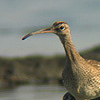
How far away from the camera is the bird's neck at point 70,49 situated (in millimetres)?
10188

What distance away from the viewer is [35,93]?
2570 cm

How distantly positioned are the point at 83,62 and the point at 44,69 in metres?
23.4

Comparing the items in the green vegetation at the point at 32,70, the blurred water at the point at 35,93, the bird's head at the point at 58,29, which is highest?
the bird's head at the point at 58,29

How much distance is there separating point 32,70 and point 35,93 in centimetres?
882

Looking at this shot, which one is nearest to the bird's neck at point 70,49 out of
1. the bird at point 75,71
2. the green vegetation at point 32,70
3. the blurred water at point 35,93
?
the bird at point 75,71

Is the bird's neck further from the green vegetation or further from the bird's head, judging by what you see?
the green vegetation

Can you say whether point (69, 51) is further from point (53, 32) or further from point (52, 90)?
point (52, 90)

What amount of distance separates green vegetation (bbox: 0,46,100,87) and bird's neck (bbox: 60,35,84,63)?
20411 mm

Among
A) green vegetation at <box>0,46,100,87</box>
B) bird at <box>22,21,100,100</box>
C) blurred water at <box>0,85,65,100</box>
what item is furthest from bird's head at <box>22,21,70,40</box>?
green vegetation at <box>0,46,100,87</box>

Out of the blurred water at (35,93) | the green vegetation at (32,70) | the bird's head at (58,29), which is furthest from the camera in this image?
the green vegetation at (32,70)

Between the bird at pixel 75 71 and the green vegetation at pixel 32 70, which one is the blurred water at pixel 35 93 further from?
the bird at pixel 75 71

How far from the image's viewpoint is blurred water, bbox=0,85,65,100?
23891 mm

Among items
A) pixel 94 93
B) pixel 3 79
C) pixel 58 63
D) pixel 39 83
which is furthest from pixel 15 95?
pixel 94 93

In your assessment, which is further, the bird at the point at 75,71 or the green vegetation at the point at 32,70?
the green vegetation at the point at 32,70
